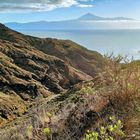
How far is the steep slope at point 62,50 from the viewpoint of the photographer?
161250mm

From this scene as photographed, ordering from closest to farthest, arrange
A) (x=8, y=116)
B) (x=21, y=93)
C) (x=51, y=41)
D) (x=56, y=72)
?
1. (x=8, y=116)
2. (x=21, y=93)
3. (x=56, y=72)
4. (x=51, y=41)

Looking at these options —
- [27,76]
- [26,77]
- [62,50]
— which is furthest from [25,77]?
[62,50]

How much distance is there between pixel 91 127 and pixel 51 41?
167 meters

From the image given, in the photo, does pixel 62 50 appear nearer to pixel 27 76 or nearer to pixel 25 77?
pixel 27 76

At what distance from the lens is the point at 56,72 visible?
438ft

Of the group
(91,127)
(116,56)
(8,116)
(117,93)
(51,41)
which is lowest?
(8,116)

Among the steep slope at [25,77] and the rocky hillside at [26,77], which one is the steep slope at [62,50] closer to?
the rocky hillside at [26,77]

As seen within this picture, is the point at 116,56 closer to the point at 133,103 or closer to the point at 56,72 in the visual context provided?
the point at 133,103

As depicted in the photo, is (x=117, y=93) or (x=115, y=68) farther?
(x=115, y=68)

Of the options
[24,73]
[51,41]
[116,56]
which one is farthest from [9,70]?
[116,56]

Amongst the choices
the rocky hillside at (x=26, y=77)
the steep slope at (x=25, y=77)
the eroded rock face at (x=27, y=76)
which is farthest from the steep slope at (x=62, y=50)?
the eroded rock face at (x=27, y=76)

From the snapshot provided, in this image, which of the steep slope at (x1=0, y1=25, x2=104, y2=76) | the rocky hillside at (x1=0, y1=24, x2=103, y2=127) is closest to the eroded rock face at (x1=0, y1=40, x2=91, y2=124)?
the rocky hillside at (x1=0, y1=24, x2=103, y2=127)

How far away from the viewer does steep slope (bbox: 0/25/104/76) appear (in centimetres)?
16125

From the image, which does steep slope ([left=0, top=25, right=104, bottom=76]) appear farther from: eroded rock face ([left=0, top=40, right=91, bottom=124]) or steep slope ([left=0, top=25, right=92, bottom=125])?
eroded rock face ([left=0, top=40, right=91, bottom=124])
